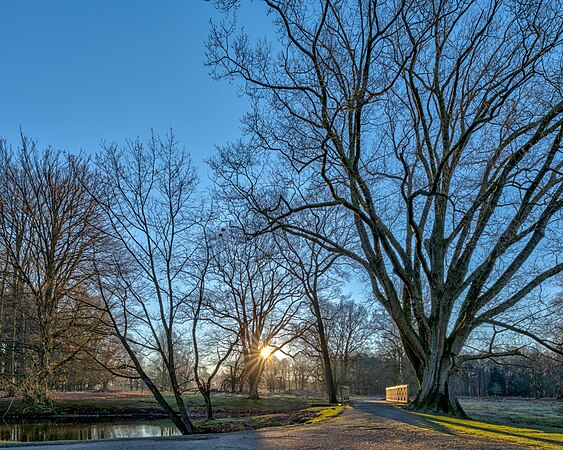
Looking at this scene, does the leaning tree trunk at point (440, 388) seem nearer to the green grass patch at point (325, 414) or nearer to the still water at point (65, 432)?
the green grass patch at point (325, 414)

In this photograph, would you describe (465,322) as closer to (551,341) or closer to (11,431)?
(551,341)

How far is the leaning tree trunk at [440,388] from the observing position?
12.3 metres

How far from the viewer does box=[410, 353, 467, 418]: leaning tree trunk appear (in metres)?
12.3

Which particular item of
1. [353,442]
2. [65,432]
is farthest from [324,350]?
[353,442]

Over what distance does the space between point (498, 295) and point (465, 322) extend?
4.28 ft

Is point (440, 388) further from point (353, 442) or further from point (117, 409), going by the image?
point (117, 409)

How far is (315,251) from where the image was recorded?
72.9 feet

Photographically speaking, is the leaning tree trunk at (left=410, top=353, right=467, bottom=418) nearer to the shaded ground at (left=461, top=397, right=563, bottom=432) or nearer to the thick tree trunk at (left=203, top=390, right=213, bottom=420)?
the shaded ground at (left=461, top=397, right=563, bottom=432)

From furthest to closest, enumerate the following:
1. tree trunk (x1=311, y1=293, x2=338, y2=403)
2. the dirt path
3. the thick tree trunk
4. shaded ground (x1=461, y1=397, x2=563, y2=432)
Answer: tree trunk (x1=311, y1=293, x2=338, y2=403) < the thick tree trunk < shaded ground (x1=461, y1=397, x2=563, y2=432) < the dirt path

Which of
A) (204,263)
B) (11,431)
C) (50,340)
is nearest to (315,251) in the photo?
Answer: (204,263)

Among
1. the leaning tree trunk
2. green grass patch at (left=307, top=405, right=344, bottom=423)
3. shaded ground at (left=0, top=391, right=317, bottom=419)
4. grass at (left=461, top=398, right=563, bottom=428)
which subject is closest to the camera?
green grass patch at (left=307, top=405, right=344, bottom=423)

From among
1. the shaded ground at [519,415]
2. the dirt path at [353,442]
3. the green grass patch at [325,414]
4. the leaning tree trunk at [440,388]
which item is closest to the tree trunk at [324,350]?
the green grass patch at [325,414]

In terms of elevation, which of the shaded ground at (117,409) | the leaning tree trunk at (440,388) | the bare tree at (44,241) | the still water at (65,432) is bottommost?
the shaded ground at (117,409)

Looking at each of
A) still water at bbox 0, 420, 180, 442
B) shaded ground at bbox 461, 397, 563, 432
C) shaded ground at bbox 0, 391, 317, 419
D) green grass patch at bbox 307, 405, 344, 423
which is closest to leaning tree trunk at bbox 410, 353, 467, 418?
shaded ground at bbox 461, 397, 563, 432
